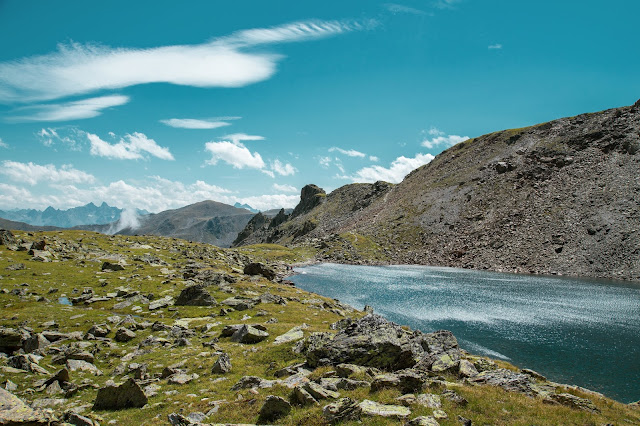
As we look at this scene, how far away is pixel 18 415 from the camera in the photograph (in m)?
13.8

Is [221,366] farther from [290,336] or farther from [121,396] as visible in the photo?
[290,336]

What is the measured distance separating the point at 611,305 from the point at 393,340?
6949 centimetres

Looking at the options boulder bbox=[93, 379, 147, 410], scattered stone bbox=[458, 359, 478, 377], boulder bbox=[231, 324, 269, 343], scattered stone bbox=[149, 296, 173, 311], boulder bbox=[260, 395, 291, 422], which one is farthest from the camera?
scattered stone bbox=[149, 296, 173, 311]

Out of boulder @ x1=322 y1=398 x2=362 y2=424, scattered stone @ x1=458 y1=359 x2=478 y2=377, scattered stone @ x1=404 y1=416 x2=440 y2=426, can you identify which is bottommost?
scattered stone @ x1=458 y1=359 x2=478 y2=377

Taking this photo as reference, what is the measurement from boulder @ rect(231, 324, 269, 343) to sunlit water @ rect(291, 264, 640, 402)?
29964mm

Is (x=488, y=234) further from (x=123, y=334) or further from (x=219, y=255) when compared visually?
(x=123, y=334)

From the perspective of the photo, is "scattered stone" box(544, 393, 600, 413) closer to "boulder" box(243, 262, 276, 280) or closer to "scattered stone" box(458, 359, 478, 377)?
"scattered stone" box(458, 359, 478, 377)

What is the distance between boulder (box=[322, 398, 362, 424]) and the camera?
16.2 m

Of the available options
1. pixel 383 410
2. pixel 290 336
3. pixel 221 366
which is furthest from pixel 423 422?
pixel 290 336

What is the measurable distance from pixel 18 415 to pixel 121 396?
772 centimetres

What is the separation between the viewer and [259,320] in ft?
142

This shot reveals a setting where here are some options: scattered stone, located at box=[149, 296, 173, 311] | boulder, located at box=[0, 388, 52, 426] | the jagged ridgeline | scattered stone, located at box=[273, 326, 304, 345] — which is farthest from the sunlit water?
boulder, located at box=[0, 388, 52, 426]

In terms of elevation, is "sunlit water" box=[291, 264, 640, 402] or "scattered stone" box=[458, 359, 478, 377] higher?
"scattered stone" box=[458, 359, 478, 377]

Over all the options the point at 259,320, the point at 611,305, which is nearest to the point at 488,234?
the point at 611,305
